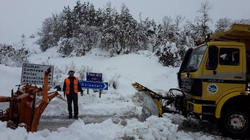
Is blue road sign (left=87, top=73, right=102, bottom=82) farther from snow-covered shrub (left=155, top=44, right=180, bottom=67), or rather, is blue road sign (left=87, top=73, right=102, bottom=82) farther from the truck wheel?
snow-covered shrub (left=155, top=44, right=180, bottom=67)

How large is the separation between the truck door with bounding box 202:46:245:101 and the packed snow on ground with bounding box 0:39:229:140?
1201 millimetres

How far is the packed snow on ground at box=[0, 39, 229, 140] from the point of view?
5305 mm

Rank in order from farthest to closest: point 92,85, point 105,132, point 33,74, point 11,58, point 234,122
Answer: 1. point 11,58
2. point 92,85
3. point 33,74
4. point 234,122
5. point 105,132

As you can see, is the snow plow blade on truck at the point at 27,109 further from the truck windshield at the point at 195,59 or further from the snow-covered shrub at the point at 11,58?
the snow-covered shrub at the point at 11,58

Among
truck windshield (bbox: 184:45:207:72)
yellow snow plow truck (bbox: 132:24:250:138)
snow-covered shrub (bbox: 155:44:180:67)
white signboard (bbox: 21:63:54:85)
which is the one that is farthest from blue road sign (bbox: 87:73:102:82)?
snow-covered shrub (bbox: 155:44:180:67)

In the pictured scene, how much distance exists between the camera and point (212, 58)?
6.57 m

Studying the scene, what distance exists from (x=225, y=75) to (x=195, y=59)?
1035 mm

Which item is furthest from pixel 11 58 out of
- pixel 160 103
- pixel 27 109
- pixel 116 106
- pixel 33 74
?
pixel 27 109

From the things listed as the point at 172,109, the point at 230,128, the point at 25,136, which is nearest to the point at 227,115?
the point at 230,128

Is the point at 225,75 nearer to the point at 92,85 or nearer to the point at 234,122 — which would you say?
the point at 234,122

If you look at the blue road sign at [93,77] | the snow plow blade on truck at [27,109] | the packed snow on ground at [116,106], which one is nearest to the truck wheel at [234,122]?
the packed snow on ground at [116,106]

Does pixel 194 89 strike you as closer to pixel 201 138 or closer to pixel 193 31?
pixel 201 138

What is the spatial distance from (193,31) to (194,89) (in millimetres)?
24965

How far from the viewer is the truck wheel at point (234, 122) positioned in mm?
6613
